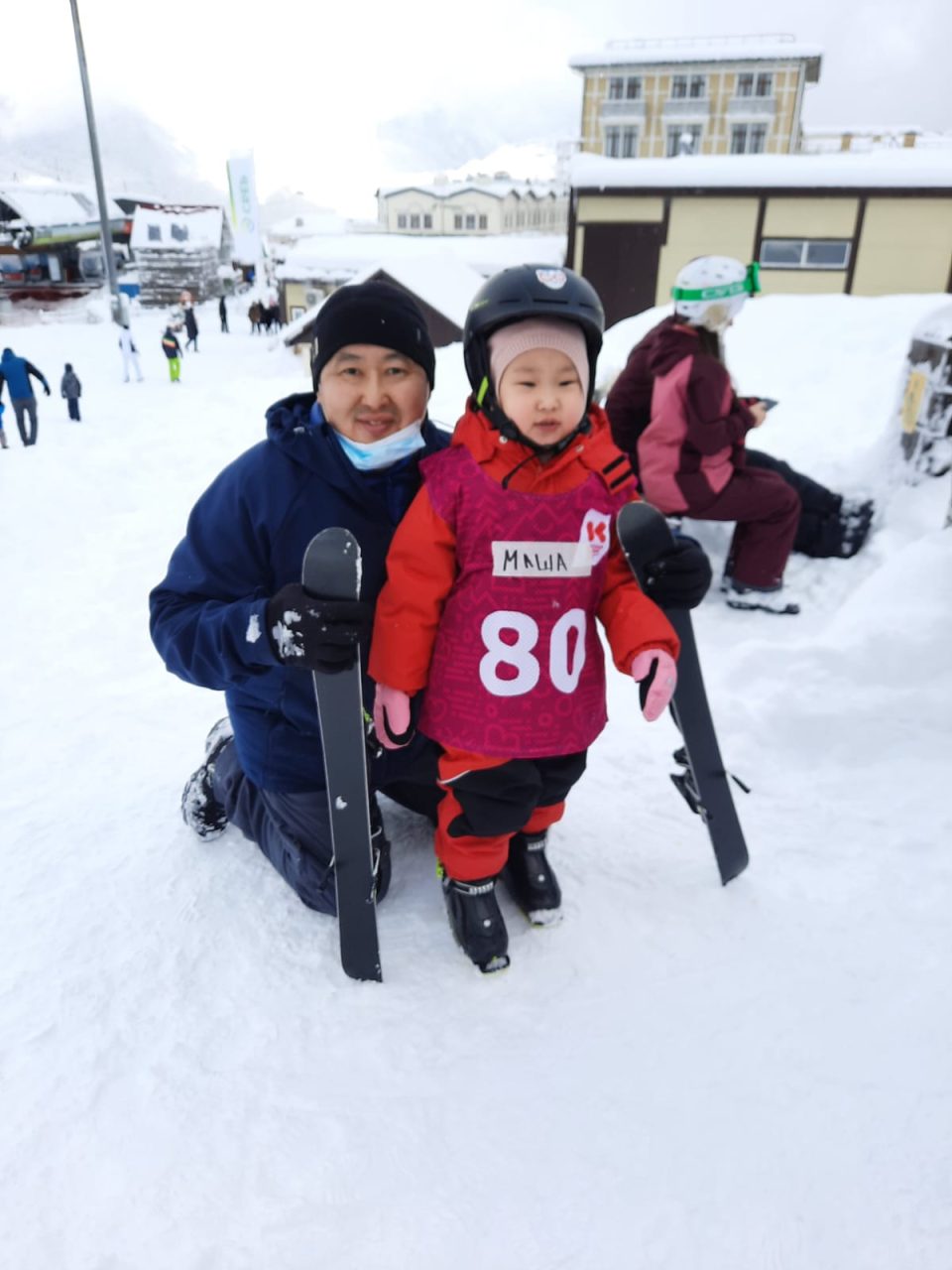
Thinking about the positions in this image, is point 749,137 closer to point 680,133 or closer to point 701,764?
point 680,133

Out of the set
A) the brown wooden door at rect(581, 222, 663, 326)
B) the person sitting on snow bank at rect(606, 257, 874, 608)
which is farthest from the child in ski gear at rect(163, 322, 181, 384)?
the person sitting on snow bank at rect(606, 257, 874, 608)

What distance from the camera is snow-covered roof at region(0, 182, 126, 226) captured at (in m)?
33.0

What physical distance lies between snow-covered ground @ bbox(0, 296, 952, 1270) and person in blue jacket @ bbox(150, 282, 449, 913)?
381 millimetres

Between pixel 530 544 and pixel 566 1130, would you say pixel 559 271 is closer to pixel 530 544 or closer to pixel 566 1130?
pixel 530 544

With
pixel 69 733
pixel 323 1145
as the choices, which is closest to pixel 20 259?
pixel 69 733

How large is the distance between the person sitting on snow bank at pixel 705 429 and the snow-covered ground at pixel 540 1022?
37.5 inches

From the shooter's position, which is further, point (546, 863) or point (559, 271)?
point (546, 863)

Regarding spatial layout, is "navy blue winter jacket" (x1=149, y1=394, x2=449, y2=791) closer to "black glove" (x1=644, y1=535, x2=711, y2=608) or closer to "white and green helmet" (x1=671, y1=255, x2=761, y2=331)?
"black glove" (x1=644, y1=535, x2=711, y2=608)

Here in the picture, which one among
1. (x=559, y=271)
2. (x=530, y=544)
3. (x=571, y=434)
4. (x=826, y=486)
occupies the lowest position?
(x=826, y=486)

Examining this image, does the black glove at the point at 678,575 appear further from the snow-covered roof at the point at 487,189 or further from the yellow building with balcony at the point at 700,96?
the snow-covered roof at the point at 487,189

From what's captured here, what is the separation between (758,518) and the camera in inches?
167

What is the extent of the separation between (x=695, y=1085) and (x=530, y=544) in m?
1.24

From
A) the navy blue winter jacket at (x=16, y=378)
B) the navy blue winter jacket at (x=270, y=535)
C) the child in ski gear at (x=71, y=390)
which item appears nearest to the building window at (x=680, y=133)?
the child in ski gear at (x=71, y=390)

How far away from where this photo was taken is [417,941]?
6.89 feet
